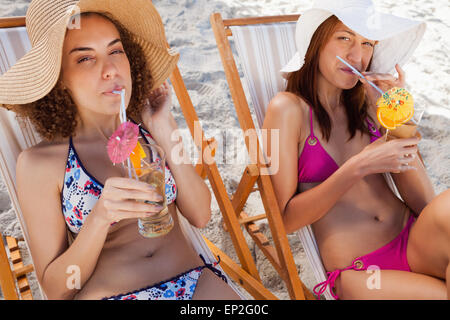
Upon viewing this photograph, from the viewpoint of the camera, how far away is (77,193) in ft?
4.61

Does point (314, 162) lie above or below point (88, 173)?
below

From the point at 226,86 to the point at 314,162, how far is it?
1.96 metres

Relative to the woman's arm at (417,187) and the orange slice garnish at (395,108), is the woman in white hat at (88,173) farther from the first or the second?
the woman's arm at (417,187)

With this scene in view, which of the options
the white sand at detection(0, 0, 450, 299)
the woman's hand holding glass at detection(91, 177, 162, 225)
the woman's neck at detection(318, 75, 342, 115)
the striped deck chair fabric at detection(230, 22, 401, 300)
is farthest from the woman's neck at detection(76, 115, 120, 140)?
the white sand at detection(0, 0, 450, 299)

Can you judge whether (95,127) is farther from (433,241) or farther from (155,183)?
(433,241)

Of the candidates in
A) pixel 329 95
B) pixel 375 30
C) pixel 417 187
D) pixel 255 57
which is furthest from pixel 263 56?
pixel 417 187

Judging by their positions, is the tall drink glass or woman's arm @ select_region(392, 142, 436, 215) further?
woman's arm @ select_region(392, 142, 436, 215)

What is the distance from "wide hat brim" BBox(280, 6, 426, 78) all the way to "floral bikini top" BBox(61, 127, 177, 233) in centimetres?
93

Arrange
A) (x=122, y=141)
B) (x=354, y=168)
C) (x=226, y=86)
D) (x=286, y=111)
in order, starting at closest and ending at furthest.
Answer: (x=122, y=141) < (x=354, y=168) < (x=286, y=111) < (x=226, y=86)

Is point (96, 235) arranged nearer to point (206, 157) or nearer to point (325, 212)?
point (206, 157)

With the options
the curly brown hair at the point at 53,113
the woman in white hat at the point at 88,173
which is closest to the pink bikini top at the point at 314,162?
the woman in white hat at the point at 88,173

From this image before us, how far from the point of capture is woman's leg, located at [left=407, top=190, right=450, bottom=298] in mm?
1484

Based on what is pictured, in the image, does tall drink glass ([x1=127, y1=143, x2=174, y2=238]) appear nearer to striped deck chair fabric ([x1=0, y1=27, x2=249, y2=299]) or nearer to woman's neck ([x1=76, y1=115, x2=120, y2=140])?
woman's neck ([x1=76, y1=115, x2=120, y2=140])
